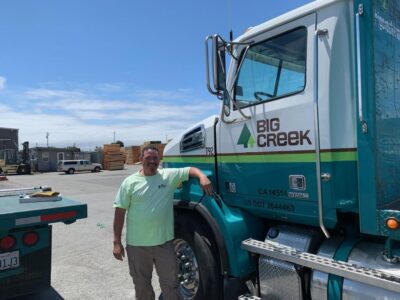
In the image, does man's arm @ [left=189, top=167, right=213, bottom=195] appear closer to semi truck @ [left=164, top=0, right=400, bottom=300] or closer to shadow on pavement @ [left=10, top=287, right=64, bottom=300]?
semi truck @ [left=164, top=0, right=400, bottom=300]

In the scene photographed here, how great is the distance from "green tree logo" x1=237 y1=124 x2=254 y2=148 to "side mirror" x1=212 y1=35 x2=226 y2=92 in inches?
17.9

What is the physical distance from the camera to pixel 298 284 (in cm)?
313

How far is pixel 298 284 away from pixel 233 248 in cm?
70

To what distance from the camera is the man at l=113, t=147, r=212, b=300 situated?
3732 millimetres

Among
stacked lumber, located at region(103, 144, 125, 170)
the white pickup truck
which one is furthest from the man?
stacked lumber, located at region(103, 144, 125, 170)

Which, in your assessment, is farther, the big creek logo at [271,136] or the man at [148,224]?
the man at [148,224]

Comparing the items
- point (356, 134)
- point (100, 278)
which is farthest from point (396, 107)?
point (100, 278)

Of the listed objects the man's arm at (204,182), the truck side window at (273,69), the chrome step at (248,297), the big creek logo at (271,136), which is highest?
the truck side window at (273,69)

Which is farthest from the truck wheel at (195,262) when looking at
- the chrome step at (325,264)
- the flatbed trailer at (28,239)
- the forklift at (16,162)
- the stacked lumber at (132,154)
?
the stacked lumber at (132,154)

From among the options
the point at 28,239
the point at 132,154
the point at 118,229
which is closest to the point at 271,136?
the point at 118,229

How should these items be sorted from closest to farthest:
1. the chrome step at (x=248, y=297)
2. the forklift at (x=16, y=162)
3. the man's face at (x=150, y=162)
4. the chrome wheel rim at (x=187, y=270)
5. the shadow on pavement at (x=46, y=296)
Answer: the chrome step at (x=248, y=297)
the man's face at (x=150, y=162)
the chrome wheel rim at (x=187, y=270)
the shadow on pavement at (x=46, y=296)
the forklift at (x=16, y=162)

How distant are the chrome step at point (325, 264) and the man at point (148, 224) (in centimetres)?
73

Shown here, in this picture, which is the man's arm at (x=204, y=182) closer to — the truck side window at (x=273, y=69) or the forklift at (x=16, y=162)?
the truck side window at (x=273, y=69)

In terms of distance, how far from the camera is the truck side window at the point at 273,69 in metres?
3.30
